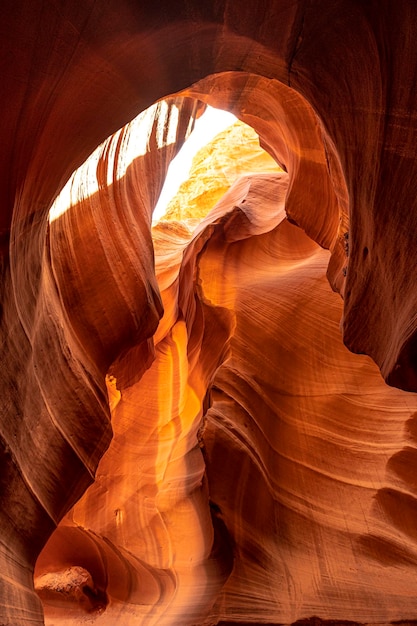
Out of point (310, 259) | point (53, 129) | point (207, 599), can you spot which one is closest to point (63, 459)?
point (207, 599)

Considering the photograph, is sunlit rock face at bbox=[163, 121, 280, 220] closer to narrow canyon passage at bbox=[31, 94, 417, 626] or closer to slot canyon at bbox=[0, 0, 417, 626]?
slot canyon at bbox=[0, 0, 417, 626]

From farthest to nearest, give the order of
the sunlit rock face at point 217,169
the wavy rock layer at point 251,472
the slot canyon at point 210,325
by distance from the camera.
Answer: the sunlit rock face at point 217,169 → the wavy rock layer at point 251,472 → the slot canyon at point 210,325

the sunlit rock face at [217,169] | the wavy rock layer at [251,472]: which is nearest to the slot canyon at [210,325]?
the wavy rock layer at [251,472]

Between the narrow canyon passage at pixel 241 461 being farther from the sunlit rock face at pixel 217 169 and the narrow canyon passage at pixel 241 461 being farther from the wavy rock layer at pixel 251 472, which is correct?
the sunlit rock face at pixel 217 169

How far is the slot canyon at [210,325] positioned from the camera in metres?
2.43

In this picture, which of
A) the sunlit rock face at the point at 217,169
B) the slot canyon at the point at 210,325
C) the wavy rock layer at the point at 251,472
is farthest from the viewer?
the sunlit rock face at the point at 217,169

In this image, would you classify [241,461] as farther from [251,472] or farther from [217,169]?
[217,169]

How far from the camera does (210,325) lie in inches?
247

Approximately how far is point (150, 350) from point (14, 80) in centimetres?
442

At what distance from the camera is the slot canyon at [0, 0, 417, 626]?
2.43 m

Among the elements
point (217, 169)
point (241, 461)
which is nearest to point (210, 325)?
point (241, 461)

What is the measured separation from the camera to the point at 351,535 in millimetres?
4129

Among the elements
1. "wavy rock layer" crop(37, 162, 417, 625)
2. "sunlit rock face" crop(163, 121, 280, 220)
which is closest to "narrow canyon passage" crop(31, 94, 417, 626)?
"wavy rock layer" crop(37, 162, 417, 625)

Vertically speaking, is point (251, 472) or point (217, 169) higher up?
point (217, 169)
